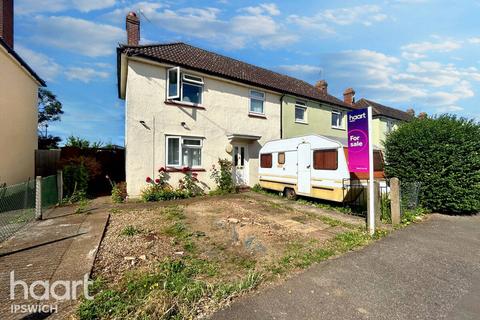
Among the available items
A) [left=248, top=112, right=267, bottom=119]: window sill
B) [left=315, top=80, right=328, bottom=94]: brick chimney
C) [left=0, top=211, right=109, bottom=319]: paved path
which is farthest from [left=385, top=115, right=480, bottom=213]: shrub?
[left=315, top=80, right=328, bottom=94]: brick chimney

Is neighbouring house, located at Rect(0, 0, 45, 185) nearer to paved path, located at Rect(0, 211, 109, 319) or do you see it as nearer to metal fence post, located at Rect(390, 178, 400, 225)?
paved path, located at Rect(0, 211, 109, 319)

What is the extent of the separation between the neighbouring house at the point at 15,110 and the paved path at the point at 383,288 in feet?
39.7

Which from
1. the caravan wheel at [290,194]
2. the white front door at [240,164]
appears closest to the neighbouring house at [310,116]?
the white front door at [240,164]

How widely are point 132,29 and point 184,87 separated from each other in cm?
393

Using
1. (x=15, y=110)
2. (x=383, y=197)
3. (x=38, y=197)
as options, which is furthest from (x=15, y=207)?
(x=383, y=197)

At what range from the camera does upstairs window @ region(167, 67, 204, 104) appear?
37.8 feet

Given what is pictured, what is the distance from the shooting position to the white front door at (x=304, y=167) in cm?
1016

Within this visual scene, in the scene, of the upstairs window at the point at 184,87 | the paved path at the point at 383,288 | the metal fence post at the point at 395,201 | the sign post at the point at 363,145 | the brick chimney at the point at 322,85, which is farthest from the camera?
the brick chimney at the point at 322,85

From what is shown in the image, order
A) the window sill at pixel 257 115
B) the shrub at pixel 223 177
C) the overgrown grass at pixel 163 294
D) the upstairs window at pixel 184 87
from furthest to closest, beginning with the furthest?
1. the window sill at pixel 257 115
2. the shrub at pixel 223 177
3. the upstairs window at pixel 184 87
4. the overgrown grass at pixel 163 294

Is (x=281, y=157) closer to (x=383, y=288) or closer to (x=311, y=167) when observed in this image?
(x=311, y=167)

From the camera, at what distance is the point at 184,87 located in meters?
12.2

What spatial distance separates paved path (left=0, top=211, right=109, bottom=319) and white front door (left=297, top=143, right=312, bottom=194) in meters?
7.18

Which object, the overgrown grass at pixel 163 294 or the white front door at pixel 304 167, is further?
the white front door at pixel 304 167

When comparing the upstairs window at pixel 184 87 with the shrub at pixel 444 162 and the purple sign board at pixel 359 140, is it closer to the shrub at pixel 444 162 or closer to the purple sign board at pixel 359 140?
the purple sign board at pixel 359 140
